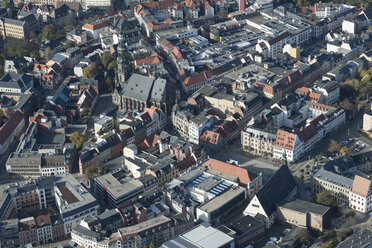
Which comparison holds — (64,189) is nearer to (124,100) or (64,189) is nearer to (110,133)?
(110,133)

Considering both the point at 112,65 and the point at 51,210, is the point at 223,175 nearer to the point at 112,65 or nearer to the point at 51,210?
the point at 51,210

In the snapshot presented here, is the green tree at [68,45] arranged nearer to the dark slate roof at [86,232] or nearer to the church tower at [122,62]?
the church tower at [122,62]

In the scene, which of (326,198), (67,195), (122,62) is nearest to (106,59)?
(122,62)

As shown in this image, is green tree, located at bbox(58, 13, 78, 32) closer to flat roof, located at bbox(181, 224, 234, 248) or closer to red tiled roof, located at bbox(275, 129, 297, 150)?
red tiled roof, located at bbox(275, 129, 297, 150)

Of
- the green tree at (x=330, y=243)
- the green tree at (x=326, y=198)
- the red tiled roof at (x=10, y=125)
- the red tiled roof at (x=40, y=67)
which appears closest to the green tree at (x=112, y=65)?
the red tiled roof at (x=40, y=67)

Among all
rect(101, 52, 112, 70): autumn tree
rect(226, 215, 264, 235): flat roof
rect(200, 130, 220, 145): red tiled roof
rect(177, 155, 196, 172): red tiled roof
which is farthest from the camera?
rect(101, 52, 112, 70): autumn tree

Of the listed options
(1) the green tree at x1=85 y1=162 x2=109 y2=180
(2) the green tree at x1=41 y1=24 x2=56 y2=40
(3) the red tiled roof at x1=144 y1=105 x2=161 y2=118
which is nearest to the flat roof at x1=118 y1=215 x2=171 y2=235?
(1) the green tree at x1=85 y1=162 x2=109 y2=180
